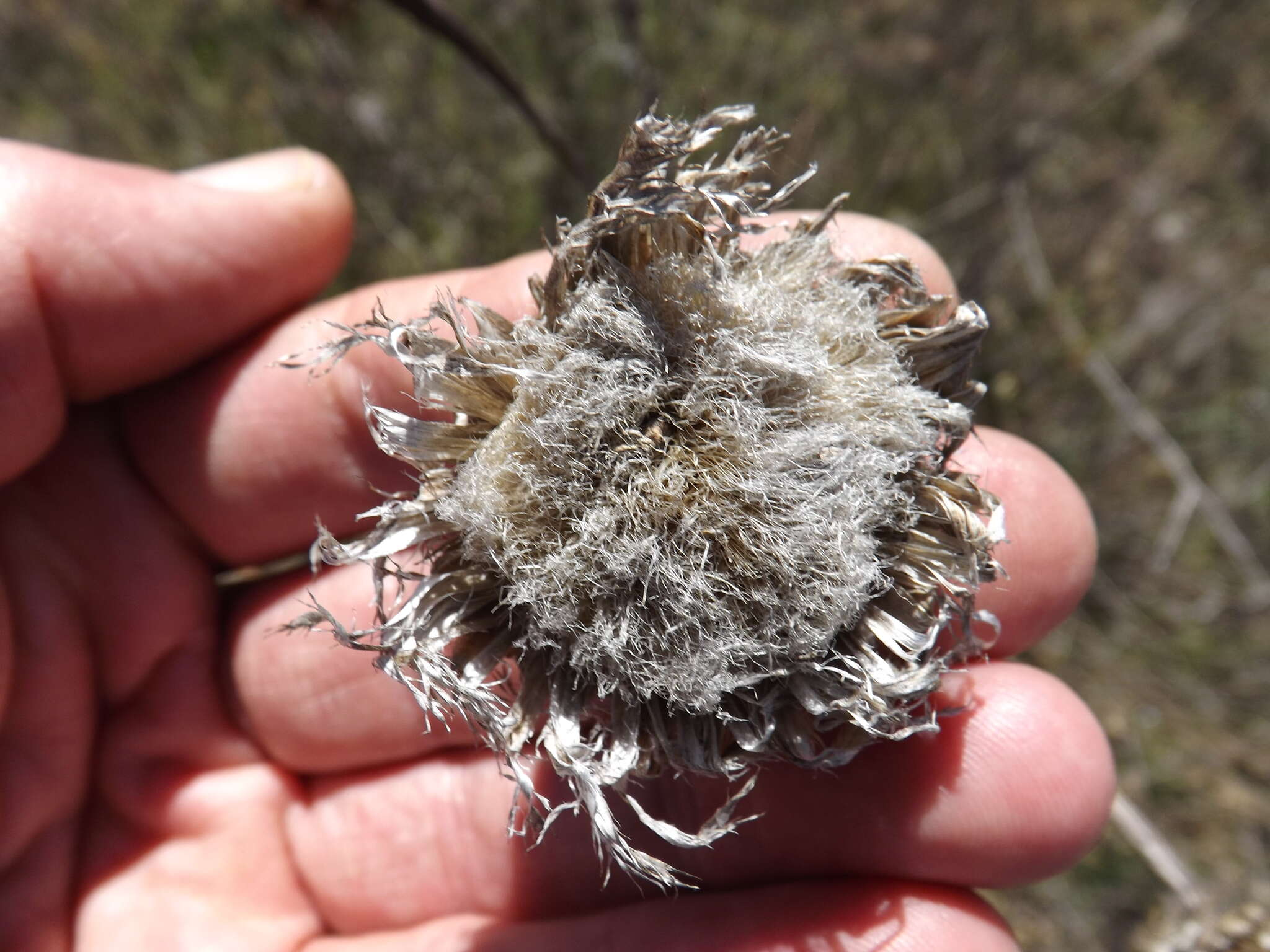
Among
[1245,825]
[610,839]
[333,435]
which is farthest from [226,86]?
[1245,825]

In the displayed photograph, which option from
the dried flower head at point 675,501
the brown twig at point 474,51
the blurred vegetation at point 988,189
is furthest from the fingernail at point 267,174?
the blurred vegetation at point 988,189

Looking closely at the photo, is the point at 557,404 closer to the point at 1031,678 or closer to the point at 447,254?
the point at 1031,678

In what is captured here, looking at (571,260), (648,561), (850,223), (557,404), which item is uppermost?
(850,223)

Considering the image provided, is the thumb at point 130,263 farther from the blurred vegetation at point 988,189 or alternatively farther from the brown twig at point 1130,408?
the brown twig at point 1130,408

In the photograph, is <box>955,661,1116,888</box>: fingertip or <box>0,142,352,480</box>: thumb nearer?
<box>955,661,1116,888</box>: fingertip

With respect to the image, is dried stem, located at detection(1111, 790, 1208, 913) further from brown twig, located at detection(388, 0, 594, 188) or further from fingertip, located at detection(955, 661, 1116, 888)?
→ brown twig, located at detection(388, 0, 594, 188)

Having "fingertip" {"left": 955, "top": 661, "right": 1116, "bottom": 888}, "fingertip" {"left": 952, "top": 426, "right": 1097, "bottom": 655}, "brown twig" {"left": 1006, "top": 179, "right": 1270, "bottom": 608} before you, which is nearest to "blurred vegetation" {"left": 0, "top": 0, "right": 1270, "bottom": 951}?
"brown twig" {"left": 1006, "top": 179, "right": 1270, "bottom": 608}

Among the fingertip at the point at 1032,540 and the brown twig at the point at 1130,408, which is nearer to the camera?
the fingertip at the point at 1032,540
